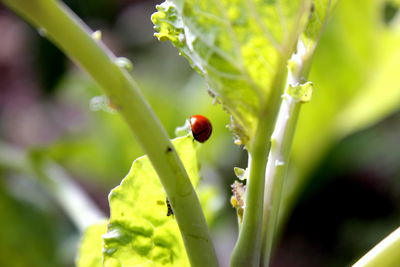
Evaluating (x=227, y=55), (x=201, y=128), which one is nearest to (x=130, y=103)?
(x=227, y=55)

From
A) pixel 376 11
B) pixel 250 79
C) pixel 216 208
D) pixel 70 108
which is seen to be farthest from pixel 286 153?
pixel 70 108

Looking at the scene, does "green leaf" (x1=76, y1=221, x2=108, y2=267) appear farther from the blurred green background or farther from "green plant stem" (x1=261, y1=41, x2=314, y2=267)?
the blurred green background

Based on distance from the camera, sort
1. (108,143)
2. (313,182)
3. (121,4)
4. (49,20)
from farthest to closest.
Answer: (121,4), (313,182), (108,143), (49,20)

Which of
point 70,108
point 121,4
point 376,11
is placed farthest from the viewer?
point 70,108

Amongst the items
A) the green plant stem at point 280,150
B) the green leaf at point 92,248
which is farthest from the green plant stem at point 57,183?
the green plant stem at point 280,150

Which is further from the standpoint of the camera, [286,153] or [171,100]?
[171,100]

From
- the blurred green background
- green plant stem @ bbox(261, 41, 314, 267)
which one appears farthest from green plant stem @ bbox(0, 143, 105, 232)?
green plant stem @ bbox(261, 41, 314, 267)

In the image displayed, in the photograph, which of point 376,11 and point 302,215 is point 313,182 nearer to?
point 302,215
